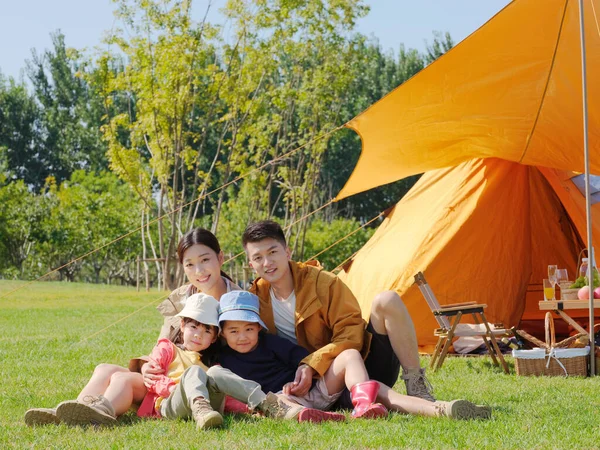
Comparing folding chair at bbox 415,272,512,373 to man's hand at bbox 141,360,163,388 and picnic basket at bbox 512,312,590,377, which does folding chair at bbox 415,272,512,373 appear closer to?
picnic basket at bbox 512,312,590,377

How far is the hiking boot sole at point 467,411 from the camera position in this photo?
369 cm

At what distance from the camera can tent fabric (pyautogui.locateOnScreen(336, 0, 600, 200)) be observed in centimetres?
591

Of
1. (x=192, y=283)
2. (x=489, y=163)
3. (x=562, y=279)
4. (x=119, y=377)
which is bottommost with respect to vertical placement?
(x=119, y=377)

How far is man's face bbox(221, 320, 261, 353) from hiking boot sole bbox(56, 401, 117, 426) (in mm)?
608

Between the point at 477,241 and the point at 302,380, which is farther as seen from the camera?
the point at 477,241

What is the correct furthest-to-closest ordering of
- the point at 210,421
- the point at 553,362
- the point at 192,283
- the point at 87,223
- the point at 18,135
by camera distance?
the point at 18,135, the point at 87,223, the point at 553,362, the point at 192,283, the point at 210,421

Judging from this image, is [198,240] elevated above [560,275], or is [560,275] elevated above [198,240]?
[198,240]

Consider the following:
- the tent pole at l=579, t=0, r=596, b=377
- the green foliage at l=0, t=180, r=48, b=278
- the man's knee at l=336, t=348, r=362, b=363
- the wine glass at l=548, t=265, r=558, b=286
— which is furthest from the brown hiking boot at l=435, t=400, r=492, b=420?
the green foliage at l=0, t=180, r=48, b=278

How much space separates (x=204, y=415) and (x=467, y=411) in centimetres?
106

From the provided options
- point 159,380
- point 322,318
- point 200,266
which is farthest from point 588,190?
point 159,380

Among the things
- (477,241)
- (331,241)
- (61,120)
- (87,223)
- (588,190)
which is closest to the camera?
(588,190)

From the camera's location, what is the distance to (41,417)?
376 cm

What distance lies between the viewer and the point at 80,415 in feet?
11.9

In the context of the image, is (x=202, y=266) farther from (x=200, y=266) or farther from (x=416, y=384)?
(x=416, y=384)
